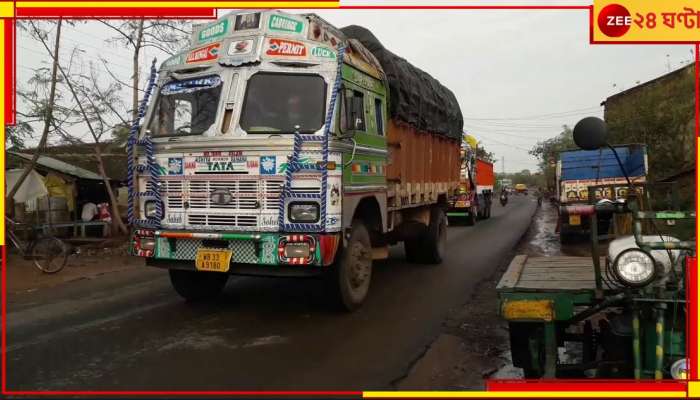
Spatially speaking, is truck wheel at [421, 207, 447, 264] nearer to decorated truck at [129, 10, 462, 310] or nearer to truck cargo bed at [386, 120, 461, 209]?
truck cargo bed at [386, 120, 461, 209]

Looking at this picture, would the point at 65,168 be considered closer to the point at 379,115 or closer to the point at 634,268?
the point at 379,115

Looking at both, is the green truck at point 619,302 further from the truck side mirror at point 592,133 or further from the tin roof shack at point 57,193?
the tin roof shack at point 57,193

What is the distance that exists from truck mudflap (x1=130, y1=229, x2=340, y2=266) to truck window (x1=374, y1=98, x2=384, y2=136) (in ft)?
6.91

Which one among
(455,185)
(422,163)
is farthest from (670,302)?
(455,185)

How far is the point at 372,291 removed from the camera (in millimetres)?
7605

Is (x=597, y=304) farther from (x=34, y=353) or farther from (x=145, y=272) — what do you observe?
(x=145, y=272)

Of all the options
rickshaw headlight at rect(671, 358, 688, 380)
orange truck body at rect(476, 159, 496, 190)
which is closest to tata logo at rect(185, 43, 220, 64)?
rickshaw headlight at rect(671, 358, 688, 380)

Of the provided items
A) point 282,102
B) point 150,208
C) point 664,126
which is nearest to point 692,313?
point 282,102

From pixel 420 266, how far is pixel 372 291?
260 centimetres

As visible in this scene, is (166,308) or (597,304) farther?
(166,308)

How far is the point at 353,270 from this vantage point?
6.27 m

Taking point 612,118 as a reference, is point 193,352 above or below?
below

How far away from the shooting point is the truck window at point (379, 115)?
7156mm

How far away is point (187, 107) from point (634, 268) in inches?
189
